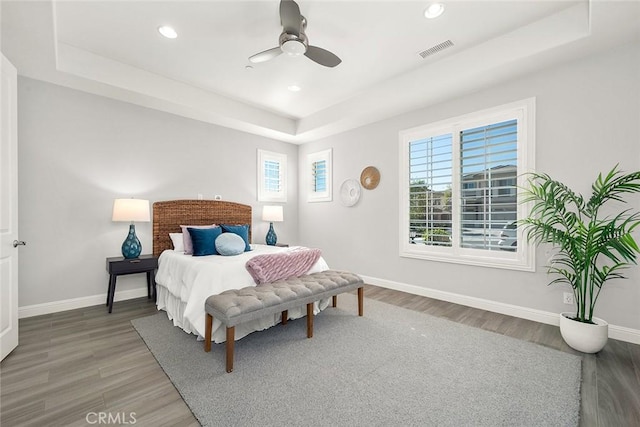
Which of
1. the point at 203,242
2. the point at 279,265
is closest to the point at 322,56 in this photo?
the point at 279,265

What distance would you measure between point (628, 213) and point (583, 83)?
4.45ft

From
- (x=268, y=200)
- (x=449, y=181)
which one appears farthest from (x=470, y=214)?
(x=268, y=200)

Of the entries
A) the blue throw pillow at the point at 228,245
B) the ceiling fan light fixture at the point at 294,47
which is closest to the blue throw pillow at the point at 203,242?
the blue throw pillow at the point at 228,245

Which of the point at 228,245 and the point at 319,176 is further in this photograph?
the point at 319,176

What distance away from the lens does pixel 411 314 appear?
10.8 ft

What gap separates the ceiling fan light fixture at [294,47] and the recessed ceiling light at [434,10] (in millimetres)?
1191

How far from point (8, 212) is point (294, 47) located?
9.25ft

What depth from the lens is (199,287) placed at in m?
2.58

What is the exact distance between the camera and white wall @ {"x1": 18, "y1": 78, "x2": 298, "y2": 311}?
3.20 meters

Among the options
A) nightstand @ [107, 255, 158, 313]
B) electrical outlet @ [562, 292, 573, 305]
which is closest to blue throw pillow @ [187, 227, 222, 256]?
nightstand @ [107, 255, 158, 313]

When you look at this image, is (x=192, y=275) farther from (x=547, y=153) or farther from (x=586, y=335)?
(x=547, y=153)

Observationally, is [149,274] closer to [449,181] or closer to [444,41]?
[449,181]

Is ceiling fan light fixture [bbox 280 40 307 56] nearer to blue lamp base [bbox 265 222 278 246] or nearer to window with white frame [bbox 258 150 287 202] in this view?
window with white frame [bbox 258 150 287 202]

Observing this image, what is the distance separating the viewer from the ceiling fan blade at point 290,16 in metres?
2.18
